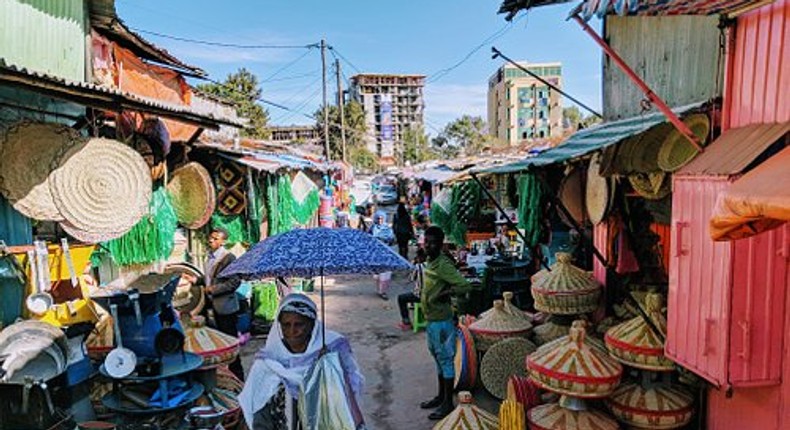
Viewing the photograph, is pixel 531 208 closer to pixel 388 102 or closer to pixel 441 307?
pixel 441 307

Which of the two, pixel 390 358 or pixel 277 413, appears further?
pixel 390 358

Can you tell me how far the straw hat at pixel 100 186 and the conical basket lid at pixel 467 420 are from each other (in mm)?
3062

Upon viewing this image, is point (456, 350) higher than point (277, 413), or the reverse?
point (277, 413)

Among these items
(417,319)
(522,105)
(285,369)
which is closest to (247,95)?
(417,319)

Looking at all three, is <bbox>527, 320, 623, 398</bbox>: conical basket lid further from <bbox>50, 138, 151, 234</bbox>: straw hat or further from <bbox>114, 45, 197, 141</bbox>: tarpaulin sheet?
<bbox>114, 45, 197, 141</bbox>: tarpaulin sheet

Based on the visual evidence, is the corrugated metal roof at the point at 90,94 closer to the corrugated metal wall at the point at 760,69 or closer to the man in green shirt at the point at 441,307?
the man in green shirt at the point at 441,307

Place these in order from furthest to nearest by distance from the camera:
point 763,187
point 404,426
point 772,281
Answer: point 404,426
point 772,281
point 763,187

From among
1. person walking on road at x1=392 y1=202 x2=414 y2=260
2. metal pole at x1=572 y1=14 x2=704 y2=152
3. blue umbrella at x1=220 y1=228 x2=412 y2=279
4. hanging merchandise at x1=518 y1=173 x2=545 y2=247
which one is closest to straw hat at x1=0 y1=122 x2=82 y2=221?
blue umbrella at x1=220 y1=228 x2=412 y2=279

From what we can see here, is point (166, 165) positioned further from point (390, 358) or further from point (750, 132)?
point (750, 132)

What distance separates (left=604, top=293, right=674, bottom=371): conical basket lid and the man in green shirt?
1720 mm

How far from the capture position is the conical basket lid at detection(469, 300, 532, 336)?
17.5 ft

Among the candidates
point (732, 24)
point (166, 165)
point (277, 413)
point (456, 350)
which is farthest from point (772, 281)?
point (166, 165)

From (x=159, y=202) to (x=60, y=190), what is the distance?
109 inches

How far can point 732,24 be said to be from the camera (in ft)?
10.4
